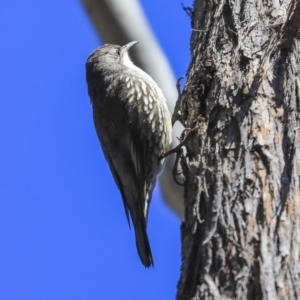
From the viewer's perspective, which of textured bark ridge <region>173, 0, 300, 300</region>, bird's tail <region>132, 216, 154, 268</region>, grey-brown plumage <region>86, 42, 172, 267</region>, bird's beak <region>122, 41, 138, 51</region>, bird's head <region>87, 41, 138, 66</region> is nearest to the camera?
textured bark ridge <region>173, 0, 300, 300</region>

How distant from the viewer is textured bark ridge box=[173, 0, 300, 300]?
287 cm

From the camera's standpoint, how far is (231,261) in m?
2.91

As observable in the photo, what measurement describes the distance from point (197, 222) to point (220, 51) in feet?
4.20

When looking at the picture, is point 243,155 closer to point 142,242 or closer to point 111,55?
point 142,242

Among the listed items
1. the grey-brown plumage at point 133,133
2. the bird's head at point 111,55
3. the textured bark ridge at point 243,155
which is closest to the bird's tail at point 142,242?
the grey-brown plumage at point 133,133

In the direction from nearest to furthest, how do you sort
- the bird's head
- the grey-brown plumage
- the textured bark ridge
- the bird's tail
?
the textured bark ridge < the bird's tail < the grey-brown plumage < the bird's head

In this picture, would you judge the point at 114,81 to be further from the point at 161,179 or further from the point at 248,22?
the point at 248,22

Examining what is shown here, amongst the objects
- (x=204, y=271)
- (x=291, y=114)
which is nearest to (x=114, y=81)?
(x=291, y=114)

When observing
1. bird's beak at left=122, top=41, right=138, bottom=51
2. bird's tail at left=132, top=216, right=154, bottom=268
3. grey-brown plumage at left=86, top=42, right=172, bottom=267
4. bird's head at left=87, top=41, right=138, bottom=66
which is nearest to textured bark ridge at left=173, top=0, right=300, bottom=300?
grey-brown plumage at left=86, top=42, right=172, bottom=267

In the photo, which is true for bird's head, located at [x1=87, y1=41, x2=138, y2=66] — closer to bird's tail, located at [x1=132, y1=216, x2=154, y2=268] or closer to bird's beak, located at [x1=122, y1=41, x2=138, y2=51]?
bird's beak, located at [x1=122, y1=41, x2=138, y2=51]

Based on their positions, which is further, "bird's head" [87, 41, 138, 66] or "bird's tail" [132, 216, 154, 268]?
"bird's head" [87, 41, 138, 66]

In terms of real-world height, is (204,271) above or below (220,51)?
below

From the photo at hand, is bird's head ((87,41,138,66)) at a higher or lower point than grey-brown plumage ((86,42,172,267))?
higher

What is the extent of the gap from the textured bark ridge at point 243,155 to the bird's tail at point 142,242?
38.3 inches
